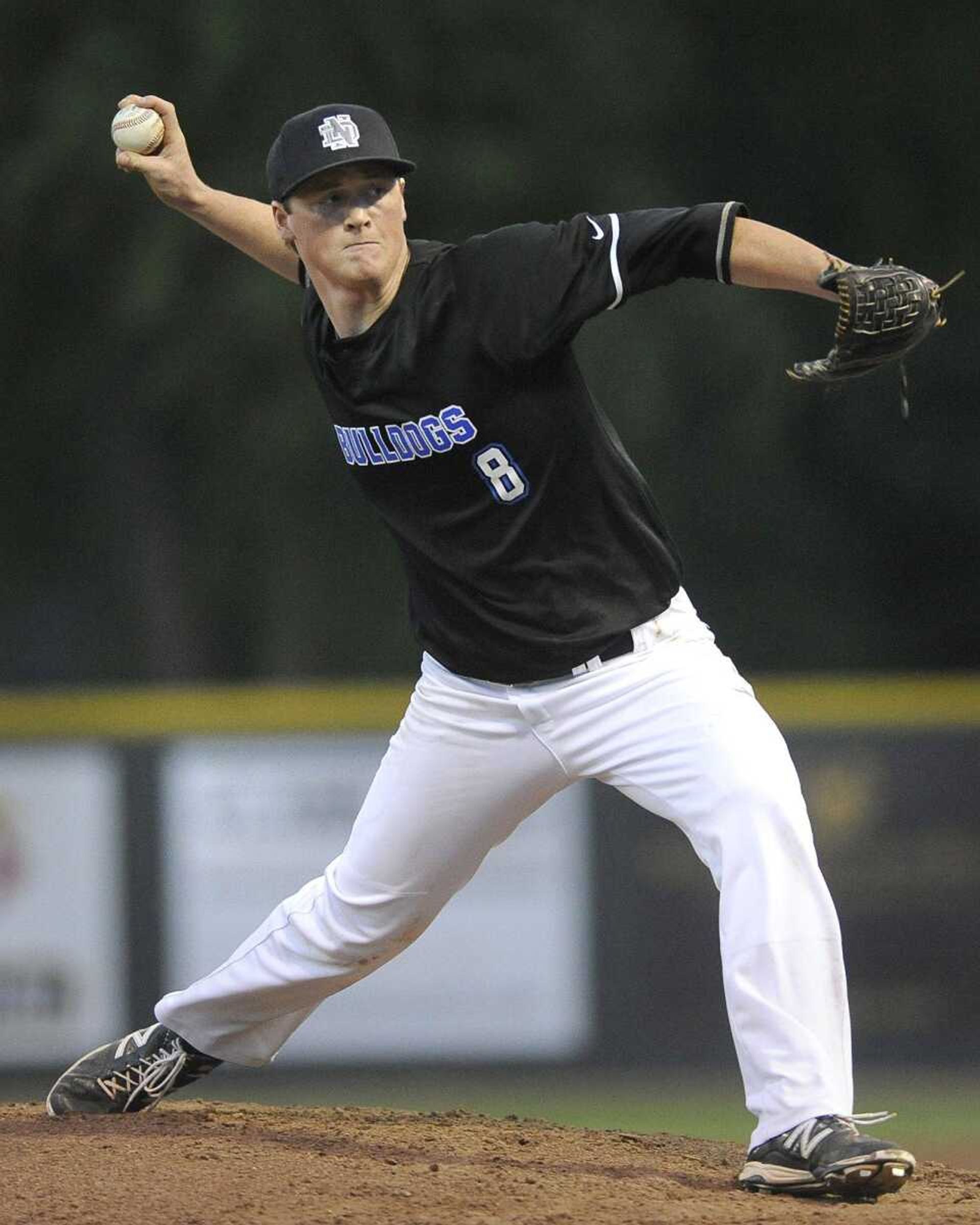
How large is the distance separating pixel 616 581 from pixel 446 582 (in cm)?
33

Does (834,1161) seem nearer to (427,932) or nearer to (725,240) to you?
(725,240)

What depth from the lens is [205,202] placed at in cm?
452

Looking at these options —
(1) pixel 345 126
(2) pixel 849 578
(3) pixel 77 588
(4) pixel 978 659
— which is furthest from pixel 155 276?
(1) pixel 345 126

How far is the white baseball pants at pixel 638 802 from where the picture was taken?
11.8 ft

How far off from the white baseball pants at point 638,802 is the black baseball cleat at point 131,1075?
0.17 ft

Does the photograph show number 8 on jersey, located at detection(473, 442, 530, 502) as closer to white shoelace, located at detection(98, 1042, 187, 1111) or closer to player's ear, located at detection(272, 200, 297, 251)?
player's ear, located at detection(272, 200, 297, 251)

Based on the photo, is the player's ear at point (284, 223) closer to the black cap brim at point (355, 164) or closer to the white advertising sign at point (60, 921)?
the black cap brim at point (355, 164)

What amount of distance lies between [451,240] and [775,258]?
6.85 metres

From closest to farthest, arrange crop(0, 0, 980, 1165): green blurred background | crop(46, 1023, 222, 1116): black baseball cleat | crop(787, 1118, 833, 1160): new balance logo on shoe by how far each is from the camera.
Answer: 1. crop(787, 1118, 833, 1160): new balance logo on shoe
2. crop(46, 1023, 222, 1116): black baseball cleat
3. crop(0, 0, 980, 1165): green blurred background

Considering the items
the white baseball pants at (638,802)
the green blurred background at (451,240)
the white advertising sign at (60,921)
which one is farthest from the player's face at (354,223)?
the green blurred background at (451,240)

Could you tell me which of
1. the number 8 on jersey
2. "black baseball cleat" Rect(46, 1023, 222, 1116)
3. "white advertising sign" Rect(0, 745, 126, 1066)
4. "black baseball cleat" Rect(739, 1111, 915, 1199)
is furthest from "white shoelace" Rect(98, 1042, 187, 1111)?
"white advertising sign" Rect(0, 745, 126, 1066)

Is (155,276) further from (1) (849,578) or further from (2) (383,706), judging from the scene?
(1) (849,578)

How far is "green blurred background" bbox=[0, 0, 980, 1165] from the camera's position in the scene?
10281 millimetres

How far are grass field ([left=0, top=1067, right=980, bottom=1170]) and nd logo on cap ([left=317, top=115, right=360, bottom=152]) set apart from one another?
5.20 m
